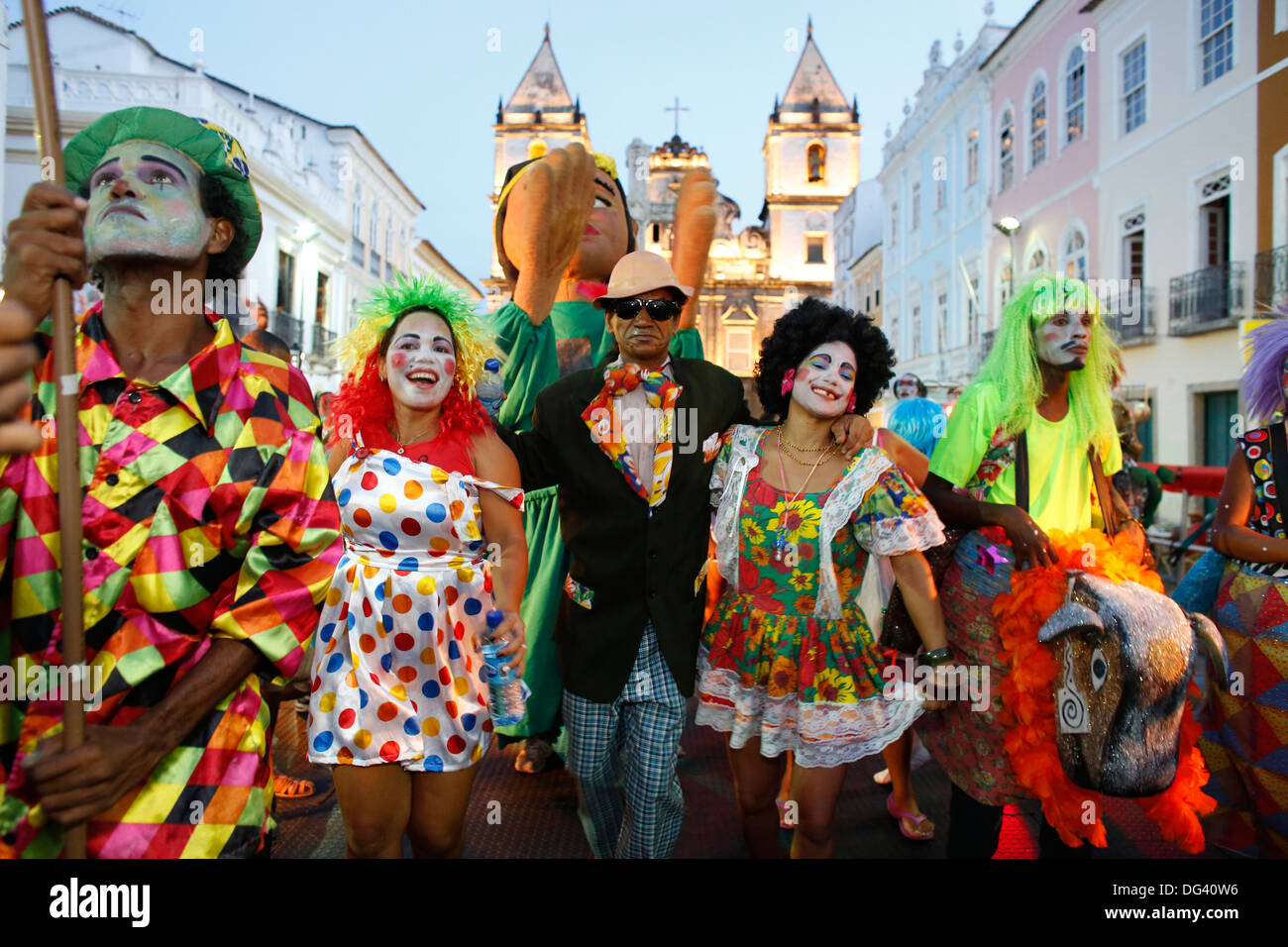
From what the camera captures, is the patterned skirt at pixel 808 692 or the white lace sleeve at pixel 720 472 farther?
the white lace sleeve at pixel 720 472

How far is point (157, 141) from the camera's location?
1670mm

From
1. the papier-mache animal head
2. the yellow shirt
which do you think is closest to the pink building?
the yellow shirt

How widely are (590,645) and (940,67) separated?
25.2 meters

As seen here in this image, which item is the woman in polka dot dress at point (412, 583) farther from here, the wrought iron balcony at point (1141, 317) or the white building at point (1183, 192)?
the wrought iron balcony at point (1141, 317)

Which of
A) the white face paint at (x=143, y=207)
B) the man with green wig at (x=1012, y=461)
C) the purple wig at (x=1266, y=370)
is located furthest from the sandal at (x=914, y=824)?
the white face paint at (x=143, y=207)

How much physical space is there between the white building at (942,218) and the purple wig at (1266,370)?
15.7m

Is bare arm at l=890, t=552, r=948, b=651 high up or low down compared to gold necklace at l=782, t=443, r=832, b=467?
down

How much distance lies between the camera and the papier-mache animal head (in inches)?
92.3

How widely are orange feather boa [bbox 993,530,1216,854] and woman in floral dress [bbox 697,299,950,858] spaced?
10.7 inches

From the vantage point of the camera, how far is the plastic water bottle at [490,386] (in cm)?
275

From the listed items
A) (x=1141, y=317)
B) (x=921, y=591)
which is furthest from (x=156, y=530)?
(x=1141, y=317)

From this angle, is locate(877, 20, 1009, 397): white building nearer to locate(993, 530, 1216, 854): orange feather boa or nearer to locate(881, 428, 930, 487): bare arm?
locate(881, 428, 930, 487): bare arm

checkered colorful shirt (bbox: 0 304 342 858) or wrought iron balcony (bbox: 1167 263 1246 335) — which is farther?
wrought iron balcony (bbox: 1167 263 1246 335)
